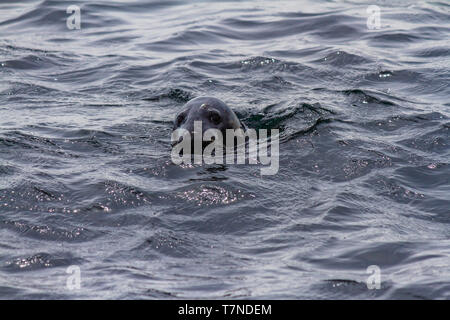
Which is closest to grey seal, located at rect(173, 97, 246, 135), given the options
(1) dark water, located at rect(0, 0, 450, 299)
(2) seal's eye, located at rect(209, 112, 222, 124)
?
(2) seal's eye, located at rect(209, 112, 222, 124)

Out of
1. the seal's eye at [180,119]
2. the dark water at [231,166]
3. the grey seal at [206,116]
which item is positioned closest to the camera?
the dark water at [231,166]

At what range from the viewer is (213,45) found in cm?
1447

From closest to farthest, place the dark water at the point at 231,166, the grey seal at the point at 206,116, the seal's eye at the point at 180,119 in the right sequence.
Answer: the dark water at the point at 231,166 < the grey seal at the point at 206,116 < the seal's eye at the point at 180,119

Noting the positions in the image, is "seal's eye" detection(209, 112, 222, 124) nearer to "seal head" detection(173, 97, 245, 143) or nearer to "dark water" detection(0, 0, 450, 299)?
"seal head" detection(173, 97, 245, 143)

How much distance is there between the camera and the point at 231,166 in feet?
28.4

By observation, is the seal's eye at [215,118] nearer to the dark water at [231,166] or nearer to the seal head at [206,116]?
the seal head at [206,116]

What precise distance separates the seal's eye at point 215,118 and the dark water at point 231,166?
601 millimetres

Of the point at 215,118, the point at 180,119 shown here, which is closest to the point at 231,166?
the point at 215,118

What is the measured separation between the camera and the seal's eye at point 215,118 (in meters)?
9.16

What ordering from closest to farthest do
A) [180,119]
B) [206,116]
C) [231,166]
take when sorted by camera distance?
[231,166], [206,116], [180,119]

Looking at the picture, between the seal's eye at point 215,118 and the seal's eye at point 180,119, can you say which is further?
the seal's eye at point 180,119

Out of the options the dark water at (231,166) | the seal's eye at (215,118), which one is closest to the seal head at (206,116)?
the seal's eye at (215,118)

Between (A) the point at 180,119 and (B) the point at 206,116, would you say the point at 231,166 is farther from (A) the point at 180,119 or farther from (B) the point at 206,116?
(A) the point at 180,119

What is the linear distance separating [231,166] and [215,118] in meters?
0.75
